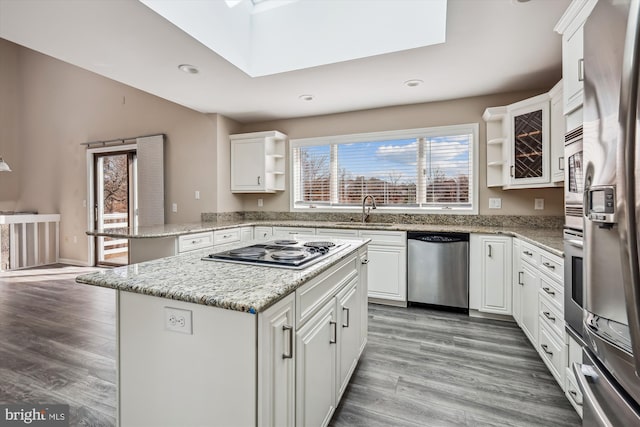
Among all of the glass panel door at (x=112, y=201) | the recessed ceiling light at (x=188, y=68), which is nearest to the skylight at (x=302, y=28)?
the recessed ceiling light at (x=188, y=68)

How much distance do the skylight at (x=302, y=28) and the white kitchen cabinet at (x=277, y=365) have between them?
84.4 inches

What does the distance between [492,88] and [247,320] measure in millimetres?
3623

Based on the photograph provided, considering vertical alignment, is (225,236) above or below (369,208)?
below

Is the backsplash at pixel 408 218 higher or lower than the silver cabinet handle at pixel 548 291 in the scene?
higher

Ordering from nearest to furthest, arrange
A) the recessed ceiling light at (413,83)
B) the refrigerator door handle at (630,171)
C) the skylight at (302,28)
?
the refrigerator door handle at (630,171), the skylight at (302,28), the recessed ceiling light at (413,83)

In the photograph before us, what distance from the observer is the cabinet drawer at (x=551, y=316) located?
5.85 feet

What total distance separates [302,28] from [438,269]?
271 centimetres

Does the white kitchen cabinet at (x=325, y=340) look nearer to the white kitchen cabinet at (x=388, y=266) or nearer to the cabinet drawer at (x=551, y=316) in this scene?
the cabinet drawer at (x=551, y=316)

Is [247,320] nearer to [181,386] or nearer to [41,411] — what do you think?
[181,386]

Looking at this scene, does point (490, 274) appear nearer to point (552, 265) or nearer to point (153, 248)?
point (552, 265)

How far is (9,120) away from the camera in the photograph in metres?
5.95

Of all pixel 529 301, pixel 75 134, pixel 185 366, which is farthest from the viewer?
pixel 75 134

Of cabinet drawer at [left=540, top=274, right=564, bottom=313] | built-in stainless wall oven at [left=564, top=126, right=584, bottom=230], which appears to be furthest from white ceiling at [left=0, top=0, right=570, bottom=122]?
cabinet drawer at [left=540, top=274, right=564, bottom=313]

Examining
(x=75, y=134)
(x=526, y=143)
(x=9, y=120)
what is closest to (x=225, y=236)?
(x=526, y=143)
